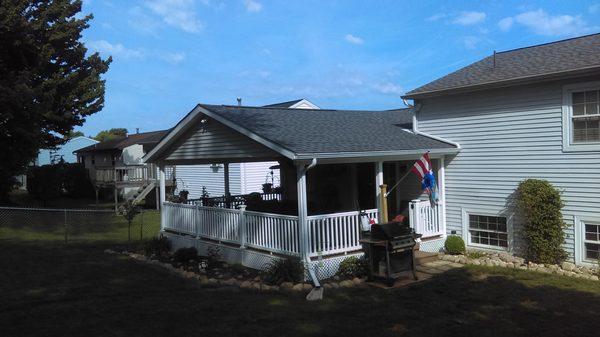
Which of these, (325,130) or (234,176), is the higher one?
(325,130)

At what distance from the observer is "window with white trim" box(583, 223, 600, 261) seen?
9.49 m

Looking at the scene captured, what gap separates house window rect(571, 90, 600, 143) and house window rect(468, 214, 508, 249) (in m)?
2.46

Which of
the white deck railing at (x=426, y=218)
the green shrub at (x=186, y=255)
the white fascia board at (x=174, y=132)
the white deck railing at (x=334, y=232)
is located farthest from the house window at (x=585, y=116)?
the green shrub at (x=186, y=255)

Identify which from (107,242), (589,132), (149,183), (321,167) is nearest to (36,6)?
(149,183)

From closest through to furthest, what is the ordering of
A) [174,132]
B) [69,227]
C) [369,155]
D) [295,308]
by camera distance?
1. [295,308]
2. [369,155]
3. [174,132]
4. [69,227]

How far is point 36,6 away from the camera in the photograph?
69.6 feet

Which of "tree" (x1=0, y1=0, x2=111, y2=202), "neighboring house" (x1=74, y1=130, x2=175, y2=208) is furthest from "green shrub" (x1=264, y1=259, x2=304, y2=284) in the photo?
"neighboring house" (x1=74, y1=130, x2=175, y2=208)

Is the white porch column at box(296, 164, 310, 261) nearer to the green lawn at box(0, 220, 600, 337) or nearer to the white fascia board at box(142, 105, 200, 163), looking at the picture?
the green lawn at box(0, 220, 600, 337)

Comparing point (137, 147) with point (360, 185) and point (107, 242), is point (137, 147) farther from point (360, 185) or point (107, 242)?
point (360, 185)

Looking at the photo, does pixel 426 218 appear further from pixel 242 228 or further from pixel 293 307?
pixel 293 307

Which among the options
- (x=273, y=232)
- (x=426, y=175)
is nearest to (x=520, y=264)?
(x=426, y=175)

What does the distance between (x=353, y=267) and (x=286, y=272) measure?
1.35m

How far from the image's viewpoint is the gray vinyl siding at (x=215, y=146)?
34.8ft

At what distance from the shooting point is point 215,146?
11781 mm
